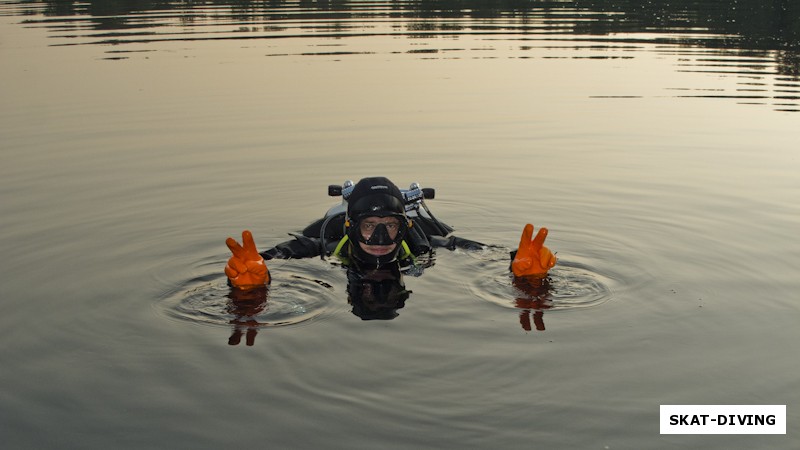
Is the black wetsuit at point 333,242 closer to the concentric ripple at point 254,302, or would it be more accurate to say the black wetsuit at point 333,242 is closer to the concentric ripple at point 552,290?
the concentric ripple at point 254,302

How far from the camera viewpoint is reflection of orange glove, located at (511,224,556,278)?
8414mm

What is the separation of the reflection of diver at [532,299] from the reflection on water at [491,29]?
11.5 metres

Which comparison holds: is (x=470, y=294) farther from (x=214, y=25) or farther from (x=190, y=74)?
(x=214, y=25)

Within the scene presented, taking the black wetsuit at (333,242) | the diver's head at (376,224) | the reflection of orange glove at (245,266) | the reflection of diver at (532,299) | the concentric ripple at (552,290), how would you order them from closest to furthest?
the reflection of diver at (532,299)
the concentric ripple at (552,290)
the reflection of orange glove at (245,266)
the diver's head at (376,224)
the black wetsuit at (333,242)

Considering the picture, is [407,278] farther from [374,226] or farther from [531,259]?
[531,259]

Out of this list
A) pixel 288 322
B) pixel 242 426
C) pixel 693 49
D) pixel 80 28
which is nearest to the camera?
pixel 242 426

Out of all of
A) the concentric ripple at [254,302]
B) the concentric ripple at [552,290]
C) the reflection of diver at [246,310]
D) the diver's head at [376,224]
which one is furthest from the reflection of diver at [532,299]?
the reflection of diver at [246,310]

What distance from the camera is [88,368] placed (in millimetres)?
6789

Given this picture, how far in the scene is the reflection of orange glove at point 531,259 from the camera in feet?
27.6

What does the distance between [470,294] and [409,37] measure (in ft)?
77.9

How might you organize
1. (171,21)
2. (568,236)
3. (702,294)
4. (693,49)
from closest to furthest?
(702,294), (568,236), (693,49), (171,21)

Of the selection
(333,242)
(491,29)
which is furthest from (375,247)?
(491,29)

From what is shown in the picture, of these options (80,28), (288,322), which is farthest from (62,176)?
(80,28)

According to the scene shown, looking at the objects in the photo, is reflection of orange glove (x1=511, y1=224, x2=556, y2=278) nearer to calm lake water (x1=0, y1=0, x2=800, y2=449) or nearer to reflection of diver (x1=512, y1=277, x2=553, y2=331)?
reflection of diver (x1=512, y1=277, x2=553, y2=331)
